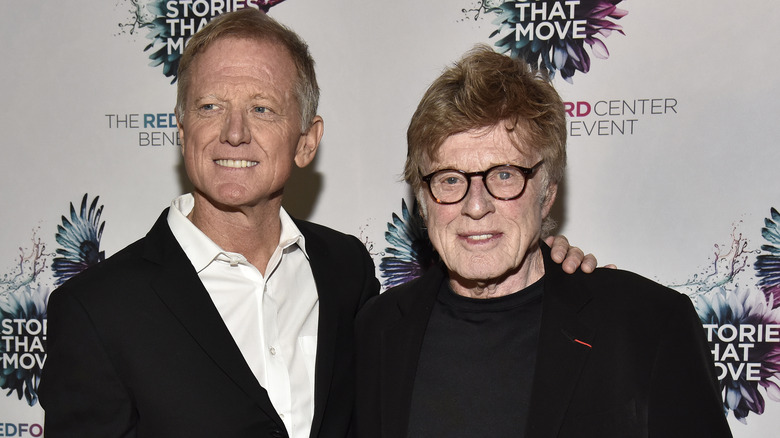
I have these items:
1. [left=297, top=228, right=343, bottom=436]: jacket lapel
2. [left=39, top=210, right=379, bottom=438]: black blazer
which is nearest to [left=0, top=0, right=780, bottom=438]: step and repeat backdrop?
[left=297, top=228, right=343, bottom=436]: jacket lapel

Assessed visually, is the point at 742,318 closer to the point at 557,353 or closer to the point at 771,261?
the point at 771,261

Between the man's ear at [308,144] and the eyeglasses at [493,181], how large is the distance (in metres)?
0.46

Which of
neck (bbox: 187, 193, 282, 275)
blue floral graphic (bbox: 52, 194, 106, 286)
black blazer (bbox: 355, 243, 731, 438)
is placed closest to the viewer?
black blazer (bbox: 355, 243, 731, 438)

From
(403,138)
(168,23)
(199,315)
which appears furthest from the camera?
(168,23)

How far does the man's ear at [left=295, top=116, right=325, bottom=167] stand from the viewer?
71.3 inches

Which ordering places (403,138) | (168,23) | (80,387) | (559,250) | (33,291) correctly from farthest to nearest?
(33,291) → (168,23) → (403,138) → (559,250) → (80,387)

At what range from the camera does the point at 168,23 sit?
99.0 inches

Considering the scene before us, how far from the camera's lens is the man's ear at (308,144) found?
1812mm

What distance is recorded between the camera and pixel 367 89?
2406 mm

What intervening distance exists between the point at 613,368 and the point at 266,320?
841 millimetres

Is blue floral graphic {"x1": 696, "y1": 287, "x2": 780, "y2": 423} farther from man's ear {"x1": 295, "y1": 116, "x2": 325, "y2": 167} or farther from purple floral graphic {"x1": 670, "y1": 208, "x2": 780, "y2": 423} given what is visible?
man's ear {"x1": 295, "y1": 116, "x2": 325, "y2": 167}

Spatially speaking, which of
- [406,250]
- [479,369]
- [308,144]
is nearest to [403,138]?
[406,250]

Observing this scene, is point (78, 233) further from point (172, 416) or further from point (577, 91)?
point (577, 91)

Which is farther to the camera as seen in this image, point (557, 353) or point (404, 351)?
point (404, 351)
